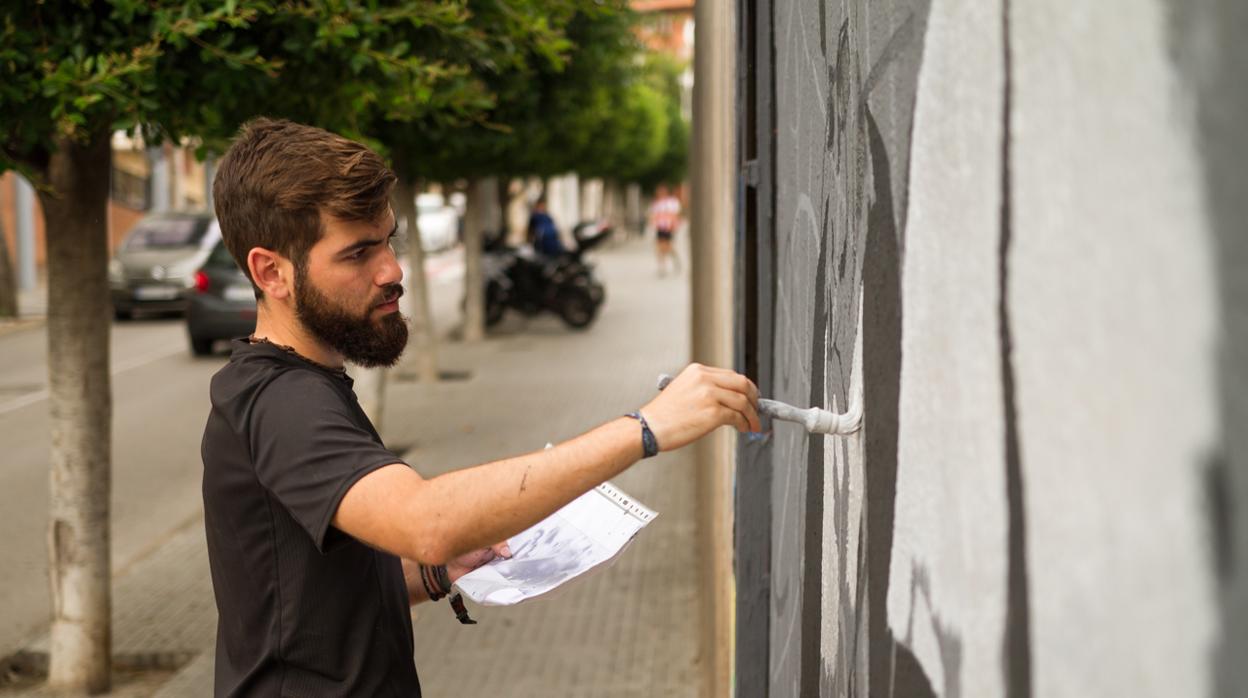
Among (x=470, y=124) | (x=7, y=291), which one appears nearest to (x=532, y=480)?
(x=470, y=124)

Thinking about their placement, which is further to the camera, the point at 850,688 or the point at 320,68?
the point at 320,68

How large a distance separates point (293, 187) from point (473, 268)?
17.2m

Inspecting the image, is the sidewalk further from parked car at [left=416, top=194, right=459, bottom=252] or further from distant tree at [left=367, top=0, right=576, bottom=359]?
parked car at [left=416, top=194, right=459, bottom=252]

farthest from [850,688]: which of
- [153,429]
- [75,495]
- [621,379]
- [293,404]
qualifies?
[621,379]

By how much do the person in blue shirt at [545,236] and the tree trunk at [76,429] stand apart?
16.1 m

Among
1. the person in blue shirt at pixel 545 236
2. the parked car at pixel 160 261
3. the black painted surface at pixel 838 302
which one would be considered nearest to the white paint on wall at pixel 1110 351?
the black painted surface at pixel 838 302

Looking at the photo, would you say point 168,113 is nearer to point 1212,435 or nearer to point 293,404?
point 293,404

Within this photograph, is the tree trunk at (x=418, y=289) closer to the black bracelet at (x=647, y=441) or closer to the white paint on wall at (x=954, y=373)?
the black bracelet at (x=647, y=441)

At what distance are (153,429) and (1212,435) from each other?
13.2 m

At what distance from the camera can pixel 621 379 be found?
15.7m

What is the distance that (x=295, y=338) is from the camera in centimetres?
202

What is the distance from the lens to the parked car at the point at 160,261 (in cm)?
2203

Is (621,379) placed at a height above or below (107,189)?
below

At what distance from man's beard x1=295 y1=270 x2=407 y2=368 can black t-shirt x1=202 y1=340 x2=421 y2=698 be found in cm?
5
